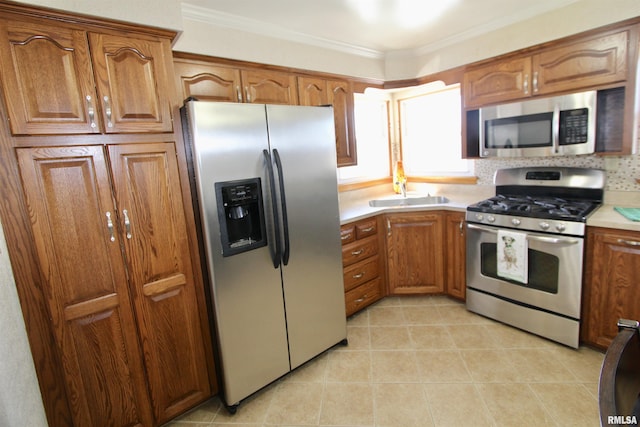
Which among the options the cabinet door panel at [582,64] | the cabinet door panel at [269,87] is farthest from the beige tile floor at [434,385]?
the cabinet door panel at [269,87]

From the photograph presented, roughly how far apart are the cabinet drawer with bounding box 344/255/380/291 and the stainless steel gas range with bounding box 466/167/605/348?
78cm

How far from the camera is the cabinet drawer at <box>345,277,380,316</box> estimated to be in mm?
2791

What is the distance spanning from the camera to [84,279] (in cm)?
151

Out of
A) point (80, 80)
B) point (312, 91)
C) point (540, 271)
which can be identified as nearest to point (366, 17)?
point (312, 91)

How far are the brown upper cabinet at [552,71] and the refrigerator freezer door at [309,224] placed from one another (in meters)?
1.44

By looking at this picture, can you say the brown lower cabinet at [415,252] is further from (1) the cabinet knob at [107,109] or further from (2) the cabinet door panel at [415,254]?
(1) the cabinet knob at [107,109]

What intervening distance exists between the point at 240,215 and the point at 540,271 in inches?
82.3

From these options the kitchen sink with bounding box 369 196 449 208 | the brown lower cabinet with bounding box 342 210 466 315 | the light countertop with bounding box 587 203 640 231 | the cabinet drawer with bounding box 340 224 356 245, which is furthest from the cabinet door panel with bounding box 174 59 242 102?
the light countertop with bounding box 587 203 640 231

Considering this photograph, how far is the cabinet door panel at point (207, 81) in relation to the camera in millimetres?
2051

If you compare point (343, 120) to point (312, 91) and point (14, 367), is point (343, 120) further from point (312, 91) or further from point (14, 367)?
point (14, 367)

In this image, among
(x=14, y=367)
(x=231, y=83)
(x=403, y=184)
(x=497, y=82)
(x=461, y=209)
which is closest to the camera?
(x=14, y=367)

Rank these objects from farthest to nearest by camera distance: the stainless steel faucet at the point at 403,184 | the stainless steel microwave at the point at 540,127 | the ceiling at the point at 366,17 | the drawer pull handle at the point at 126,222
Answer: the stainless steel faucet at the point at 403,184 < the stainless steel microwave at the point at 540,127 < the ceiling at the point at 366,17 < the drawer pull handle at the point at 126,222

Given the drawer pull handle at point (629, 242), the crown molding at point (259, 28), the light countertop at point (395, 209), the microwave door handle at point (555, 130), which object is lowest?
the drawer pull handle at point (629, 242)

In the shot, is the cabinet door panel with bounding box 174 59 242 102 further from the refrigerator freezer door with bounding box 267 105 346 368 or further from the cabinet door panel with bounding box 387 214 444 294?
the cabinet door panel with bounding box 387 214 444 294
